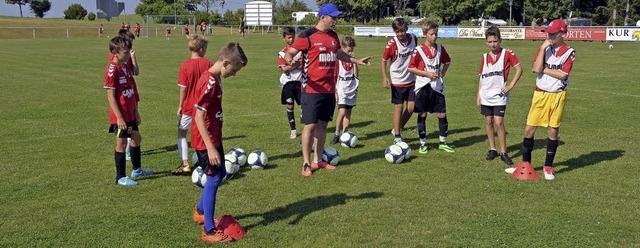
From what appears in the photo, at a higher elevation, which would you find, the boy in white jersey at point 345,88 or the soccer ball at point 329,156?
the boy in white jersey at point 345,88

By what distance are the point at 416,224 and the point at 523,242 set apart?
1081 mm

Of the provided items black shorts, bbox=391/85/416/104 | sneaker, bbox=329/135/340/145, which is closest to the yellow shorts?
black shorts, bbox=391/85/416/104

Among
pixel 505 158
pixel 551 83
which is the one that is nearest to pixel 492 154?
pixel 505 158

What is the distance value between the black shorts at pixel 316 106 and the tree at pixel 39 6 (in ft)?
359

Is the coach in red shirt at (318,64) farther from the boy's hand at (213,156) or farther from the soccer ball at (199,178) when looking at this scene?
the boy's hand at (213,156)

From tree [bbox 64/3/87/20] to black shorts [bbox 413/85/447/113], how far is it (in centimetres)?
10110

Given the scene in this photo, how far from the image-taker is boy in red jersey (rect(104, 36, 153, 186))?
7.10 m

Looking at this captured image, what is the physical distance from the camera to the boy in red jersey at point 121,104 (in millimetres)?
7098

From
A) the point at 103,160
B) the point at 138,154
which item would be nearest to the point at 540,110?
the point at 138,154

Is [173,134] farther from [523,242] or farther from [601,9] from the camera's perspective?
[601,9]

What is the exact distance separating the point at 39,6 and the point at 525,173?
11170 cm

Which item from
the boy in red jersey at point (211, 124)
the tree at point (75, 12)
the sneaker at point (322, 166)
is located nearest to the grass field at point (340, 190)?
the sneaker at point (322, 166)

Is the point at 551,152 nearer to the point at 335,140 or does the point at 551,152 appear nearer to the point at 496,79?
the point at 496,79

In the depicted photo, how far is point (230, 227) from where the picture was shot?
5516 millimetres
